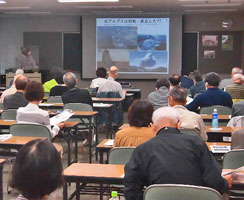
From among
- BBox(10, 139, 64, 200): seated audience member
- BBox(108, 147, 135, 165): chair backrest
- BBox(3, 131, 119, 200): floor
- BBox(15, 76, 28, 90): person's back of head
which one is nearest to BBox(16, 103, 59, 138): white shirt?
BBox(3, 131, 119, 200): floor

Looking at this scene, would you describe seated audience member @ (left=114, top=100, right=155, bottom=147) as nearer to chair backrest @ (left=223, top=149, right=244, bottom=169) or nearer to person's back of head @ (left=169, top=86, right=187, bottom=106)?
chair backrest @ (left=223, top=149, right=244, bottom=169)

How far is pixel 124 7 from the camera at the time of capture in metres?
11.9

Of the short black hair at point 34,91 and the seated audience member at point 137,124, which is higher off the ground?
the short black hair at point 34,91

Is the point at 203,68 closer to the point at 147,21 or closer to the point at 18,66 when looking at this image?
the point at 147,21

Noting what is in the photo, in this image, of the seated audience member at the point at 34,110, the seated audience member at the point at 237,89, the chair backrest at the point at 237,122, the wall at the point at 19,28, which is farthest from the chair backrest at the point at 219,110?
the wall at the point at 19,28

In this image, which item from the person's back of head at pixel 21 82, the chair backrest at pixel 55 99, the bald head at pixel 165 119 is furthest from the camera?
the chair backrest at pixel 55 99

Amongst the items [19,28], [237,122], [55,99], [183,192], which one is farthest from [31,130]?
[19,28]

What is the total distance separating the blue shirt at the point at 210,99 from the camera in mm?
6344

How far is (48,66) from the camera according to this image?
13781 millimetres

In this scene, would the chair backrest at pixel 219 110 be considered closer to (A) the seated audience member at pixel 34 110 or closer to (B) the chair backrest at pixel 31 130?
(A) the seated audience member at pixel 34 110

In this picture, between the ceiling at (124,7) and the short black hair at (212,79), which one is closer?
the short black hair at (212,79)

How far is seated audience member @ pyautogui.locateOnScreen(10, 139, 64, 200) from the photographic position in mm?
1519

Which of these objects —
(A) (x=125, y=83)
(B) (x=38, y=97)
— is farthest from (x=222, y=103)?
(A) (x=125, y=83)

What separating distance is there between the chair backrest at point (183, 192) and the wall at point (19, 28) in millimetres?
11648
